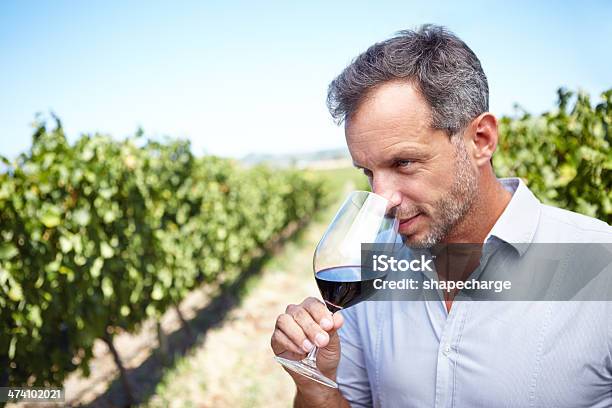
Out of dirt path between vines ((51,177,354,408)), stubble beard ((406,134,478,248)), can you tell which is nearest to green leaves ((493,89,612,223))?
stubble beard ((406,134,478,248))

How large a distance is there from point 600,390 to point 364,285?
69 cm

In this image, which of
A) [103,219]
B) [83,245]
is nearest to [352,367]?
[83,245]

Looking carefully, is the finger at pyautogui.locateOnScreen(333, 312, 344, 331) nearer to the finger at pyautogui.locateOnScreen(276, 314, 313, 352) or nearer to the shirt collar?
the finger at pyautogui.locateOnScreen(276, 314, 313, 352)

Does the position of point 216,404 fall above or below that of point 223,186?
below

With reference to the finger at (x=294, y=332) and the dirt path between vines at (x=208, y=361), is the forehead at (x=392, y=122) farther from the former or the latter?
the dirt path between vines at (x=208, y=361)

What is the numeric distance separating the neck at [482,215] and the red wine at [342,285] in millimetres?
403

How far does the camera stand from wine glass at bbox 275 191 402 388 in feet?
4.31

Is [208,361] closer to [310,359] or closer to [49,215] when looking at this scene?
[49,215]

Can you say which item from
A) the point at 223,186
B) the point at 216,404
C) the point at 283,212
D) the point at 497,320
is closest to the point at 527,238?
the point at 497,320

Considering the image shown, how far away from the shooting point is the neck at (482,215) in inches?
62.4

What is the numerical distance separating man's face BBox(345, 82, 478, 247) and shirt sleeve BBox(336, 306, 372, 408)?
0.43 m

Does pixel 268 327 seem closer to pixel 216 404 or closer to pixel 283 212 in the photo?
pixel 216 404

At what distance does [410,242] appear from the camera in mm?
1473

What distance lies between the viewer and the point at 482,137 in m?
1.59
